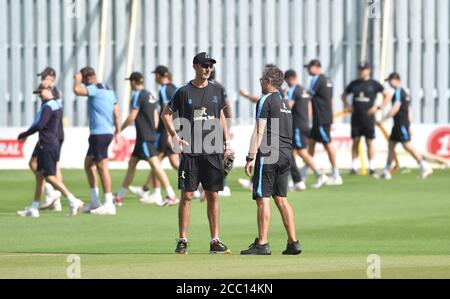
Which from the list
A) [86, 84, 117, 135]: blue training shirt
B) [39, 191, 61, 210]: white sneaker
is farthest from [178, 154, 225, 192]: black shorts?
[39, 191, 61, 210]: white sneaker

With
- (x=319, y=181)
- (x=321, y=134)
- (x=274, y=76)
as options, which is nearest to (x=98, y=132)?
(x=319, y=181)

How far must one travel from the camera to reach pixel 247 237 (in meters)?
17.8

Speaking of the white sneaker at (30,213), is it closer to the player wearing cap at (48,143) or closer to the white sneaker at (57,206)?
the player wearing cap at (48,143)

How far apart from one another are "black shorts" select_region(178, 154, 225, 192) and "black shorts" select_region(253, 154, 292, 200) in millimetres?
453

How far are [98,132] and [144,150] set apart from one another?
4.36ft

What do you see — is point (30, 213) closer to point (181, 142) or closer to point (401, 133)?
point (181, 142)

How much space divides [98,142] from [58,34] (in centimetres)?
1317

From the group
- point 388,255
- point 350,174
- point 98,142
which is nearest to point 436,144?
point 350,174

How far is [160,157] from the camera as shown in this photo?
2356 centimetres

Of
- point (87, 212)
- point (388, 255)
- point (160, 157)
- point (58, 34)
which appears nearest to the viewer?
point (388, 255)

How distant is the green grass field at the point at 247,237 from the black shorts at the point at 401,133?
130 centimetres

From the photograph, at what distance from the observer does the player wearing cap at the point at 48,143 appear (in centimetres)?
2027

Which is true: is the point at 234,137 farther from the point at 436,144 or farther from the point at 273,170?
the point at 273,170
